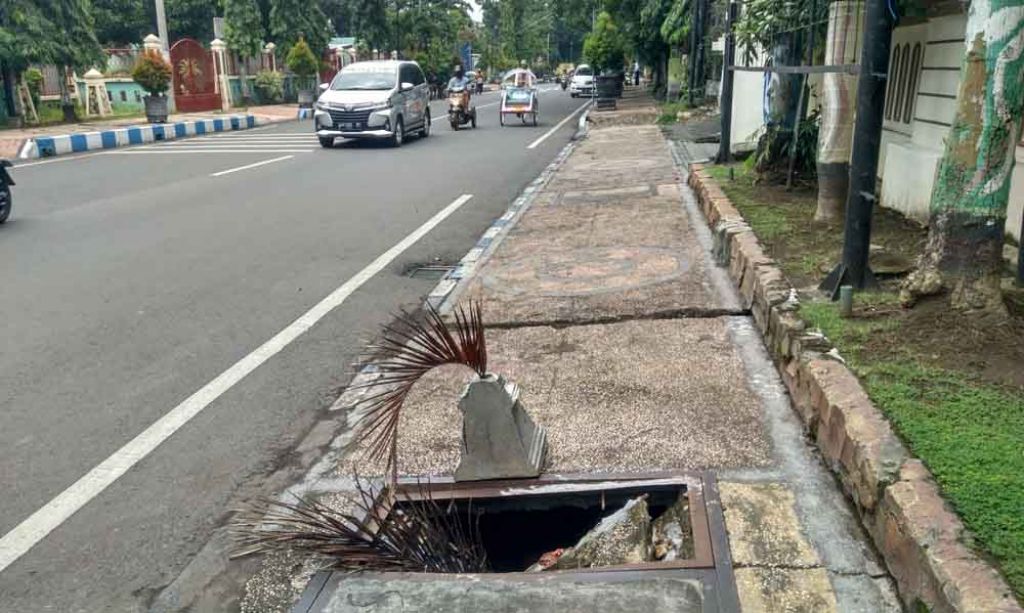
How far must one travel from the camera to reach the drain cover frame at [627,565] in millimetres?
2832

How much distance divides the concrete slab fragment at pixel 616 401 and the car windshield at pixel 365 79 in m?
14.9

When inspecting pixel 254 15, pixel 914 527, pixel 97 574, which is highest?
pixel 254 15

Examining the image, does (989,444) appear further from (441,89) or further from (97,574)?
(441,89)

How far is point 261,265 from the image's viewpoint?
768 centimetres

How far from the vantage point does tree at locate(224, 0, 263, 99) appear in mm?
37344

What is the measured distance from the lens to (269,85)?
38.9m

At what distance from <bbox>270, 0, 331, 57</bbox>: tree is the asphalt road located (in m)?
28.7

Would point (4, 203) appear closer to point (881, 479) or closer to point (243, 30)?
point (881, 479)

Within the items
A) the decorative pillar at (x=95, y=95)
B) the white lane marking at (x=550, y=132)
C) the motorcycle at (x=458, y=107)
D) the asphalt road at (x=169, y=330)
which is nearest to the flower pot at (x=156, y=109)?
the decorative pillar at (x=95, y=95)

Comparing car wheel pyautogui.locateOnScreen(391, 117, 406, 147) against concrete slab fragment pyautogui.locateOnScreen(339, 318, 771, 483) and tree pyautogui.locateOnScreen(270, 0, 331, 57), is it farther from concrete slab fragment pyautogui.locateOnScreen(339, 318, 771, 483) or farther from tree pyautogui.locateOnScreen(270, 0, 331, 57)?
tree pyautogui.locateOnScreen(270, 0, 331, 57)

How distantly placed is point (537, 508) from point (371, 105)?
16167 millimetres

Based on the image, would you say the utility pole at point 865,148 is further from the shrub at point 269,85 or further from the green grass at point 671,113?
the shrub at point 269,85

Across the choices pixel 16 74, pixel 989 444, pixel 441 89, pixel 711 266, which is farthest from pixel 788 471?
pixel 441 89

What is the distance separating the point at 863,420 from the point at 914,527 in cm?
77
